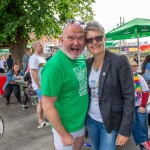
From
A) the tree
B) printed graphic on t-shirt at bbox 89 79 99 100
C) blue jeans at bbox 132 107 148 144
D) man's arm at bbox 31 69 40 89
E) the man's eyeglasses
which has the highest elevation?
the tree

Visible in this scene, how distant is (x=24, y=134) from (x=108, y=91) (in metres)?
3.09

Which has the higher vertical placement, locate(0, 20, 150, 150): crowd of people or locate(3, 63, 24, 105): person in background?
locate(0, 20, 150, 150): crowd of people

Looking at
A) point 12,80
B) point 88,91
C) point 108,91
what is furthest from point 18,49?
point 108,91

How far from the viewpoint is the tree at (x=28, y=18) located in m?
9.73

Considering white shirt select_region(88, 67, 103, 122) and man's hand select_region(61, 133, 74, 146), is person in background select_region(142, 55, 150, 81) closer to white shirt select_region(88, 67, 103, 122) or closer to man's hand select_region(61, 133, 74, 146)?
white shirt select_region(88, 67, 103, 122)

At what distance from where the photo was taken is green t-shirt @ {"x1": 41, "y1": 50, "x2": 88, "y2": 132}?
5.57 feet

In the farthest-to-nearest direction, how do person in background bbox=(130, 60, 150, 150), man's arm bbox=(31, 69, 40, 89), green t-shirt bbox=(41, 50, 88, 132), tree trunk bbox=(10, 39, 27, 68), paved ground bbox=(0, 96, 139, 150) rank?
1. tree trunk bbox=(10, 39, 27, 68)
2. man's arm bbox=(31, 69, 40, 89)
3. paved ground bbox=(0, 96, 139, 150)
4. person in background bbox=(130, 60, 150, 150)
5. green t-shirt bbox=(41, 50, 88, 132)

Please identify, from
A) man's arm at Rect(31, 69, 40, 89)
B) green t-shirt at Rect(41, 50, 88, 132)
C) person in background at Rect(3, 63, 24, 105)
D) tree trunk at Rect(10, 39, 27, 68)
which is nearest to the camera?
green t-shirt at Rect(41, 50, 88, 132)

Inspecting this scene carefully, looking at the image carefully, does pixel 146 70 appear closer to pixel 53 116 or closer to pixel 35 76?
pixel 35 76

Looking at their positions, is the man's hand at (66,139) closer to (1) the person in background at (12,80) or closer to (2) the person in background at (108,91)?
(2) the person in background at (108,91)

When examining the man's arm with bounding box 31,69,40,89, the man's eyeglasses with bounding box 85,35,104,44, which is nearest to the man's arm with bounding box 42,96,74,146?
the man's eyeglasses with bounding box 85,35,104,44

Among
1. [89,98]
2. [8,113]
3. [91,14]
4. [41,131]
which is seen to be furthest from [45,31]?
[89,98]

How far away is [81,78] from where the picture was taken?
192 cm

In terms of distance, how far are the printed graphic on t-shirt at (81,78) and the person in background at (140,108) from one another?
1106mm
